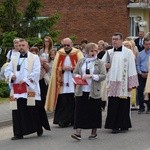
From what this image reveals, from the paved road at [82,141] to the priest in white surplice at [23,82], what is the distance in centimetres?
30

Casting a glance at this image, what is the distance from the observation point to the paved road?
36.1 feet

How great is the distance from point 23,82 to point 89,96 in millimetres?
1342

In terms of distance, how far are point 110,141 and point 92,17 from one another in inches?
1173

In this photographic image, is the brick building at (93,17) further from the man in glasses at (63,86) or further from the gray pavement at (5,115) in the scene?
the man in glasses at (63,86)

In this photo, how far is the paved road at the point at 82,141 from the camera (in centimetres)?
1102

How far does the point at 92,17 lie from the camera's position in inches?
1612

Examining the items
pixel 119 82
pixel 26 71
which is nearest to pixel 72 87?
pixel 119 82

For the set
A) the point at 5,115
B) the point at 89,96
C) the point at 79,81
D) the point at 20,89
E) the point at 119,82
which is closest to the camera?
the point at 79,81

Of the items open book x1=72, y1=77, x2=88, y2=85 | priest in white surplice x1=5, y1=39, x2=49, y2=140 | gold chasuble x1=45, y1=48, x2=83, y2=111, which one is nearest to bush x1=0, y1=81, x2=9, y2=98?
gold chasuble x1=45, y1=48, x2=83, y2=111

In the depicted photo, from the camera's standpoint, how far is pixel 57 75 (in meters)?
13.7

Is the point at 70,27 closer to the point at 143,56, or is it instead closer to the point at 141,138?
the point at 143,56

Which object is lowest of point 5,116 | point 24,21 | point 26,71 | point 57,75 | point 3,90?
point 5,116

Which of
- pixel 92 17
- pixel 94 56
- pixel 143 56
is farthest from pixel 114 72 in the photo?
pixel 92 17

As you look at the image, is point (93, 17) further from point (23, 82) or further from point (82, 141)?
point (82, 141)
